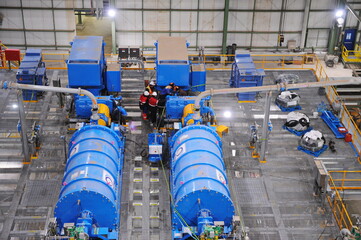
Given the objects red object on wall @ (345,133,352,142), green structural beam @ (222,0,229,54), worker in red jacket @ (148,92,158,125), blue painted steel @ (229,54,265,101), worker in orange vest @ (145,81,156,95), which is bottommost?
red object on wall @ (345,133,352,142)

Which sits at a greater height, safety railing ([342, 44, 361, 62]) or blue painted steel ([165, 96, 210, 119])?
safety railing ([342, 44, 361, 62])

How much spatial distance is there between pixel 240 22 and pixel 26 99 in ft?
45.7

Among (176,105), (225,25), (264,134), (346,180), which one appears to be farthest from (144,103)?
(225,25)

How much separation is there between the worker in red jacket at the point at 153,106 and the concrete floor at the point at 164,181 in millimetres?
576

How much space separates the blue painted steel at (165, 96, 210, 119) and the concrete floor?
178cm

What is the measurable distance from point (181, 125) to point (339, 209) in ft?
23.3

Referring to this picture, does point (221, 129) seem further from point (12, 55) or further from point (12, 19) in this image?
point (12, 19)

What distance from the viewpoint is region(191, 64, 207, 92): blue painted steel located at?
26078mm

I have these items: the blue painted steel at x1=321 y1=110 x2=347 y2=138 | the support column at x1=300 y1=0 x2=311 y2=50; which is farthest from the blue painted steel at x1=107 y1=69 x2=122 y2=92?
the support column at x1=300 y1=0 x2=311 y2=50

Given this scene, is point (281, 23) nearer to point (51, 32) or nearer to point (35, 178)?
point (51, 32)

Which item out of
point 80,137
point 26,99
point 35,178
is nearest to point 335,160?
point 80,137

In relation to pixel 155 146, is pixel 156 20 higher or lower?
higher

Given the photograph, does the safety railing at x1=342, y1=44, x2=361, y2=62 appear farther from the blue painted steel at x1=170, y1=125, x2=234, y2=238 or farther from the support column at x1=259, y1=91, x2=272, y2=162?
the blue painted steel at x1=170, y1=125, x2=234, y2=238

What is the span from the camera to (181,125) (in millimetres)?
22766
